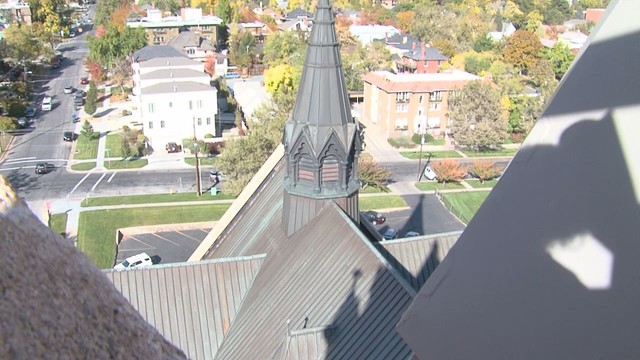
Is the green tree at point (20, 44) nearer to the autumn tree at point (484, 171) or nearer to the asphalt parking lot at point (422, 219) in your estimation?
the asphalt parking lot at point (422, 219)

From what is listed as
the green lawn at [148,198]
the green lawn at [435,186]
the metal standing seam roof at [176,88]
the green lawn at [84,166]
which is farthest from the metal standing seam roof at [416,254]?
the metal standing seam roof at [176,88]

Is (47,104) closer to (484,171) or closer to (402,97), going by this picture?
(402,97)

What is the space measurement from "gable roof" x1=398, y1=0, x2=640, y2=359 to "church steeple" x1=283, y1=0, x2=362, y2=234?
12.4 meters

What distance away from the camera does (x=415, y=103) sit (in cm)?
5488

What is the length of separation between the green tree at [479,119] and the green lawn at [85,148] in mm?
30142

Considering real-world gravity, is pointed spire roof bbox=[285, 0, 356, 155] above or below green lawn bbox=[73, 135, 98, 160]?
above

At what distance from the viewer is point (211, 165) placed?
4622cm

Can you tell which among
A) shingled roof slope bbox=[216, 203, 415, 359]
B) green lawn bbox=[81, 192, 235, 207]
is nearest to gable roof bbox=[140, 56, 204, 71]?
green lawn bbox=[81, 192, 235, 207]

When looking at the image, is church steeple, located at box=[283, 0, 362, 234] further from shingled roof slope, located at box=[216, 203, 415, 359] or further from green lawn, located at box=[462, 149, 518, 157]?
green lawn, located at box=[462, 149, 518, 157]

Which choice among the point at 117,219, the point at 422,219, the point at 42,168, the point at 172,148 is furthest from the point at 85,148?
the point at 422,219

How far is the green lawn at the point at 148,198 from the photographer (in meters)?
37.8

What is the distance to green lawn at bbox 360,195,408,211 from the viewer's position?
126 feet

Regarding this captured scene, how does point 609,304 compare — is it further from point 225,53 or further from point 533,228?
point 225,53

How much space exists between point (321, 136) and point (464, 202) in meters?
26.5
